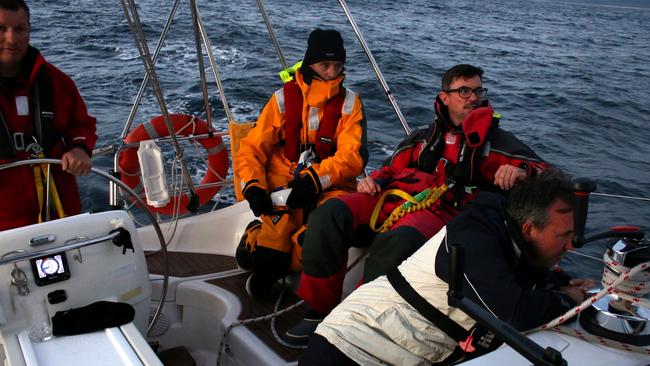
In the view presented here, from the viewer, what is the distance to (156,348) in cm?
232

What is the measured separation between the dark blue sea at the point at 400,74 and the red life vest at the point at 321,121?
0.43 meters

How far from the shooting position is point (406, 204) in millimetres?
2232

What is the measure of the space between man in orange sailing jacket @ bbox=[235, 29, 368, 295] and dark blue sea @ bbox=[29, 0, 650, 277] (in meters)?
0.43

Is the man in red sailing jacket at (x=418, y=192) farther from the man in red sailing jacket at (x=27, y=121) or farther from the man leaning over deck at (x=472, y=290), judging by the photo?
the man in red sailing jacket at (x=27, y=121)

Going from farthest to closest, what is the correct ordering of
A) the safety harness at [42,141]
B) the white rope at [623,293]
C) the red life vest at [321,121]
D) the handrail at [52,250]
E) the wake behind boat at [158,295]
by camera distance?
the red life vest at [321,121] → the safety harness at [42,141] → the handrail at [52,250] → the wake behind boat at [158,295] → the white rope at [623,293]

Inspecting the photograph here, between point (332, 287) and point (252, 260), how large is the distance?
1.65 ft

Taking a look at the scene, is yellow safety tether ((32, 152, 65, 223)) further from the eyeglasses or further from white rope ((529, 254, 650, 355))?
white rope ((529, 254, 650, 355))

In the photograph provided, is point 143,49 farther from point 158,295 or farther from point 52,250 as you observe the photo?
point 158,295

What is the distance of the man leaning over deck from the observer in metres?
1.42

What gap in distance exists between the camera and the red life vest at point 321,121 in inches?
104

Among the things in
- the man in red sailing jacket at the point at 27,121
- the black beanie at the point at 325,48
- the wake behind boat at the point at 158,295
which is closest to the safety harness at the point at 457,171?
the wake behind boat at the point at 158,295

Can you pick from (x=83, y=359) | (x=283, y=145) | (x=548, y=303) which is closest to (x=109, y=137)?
(x=283, y=145)

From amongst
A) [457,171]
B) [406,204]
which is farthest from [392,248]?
[457,171]

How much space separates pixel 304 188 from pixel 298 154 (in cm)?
26
